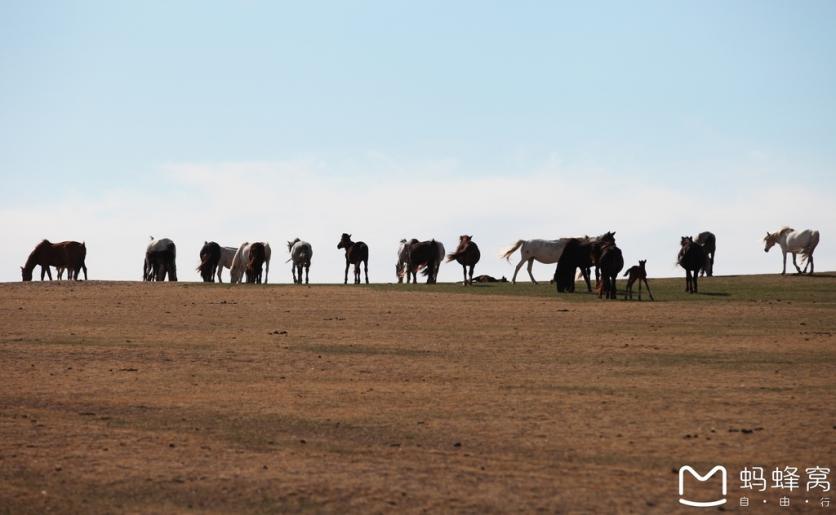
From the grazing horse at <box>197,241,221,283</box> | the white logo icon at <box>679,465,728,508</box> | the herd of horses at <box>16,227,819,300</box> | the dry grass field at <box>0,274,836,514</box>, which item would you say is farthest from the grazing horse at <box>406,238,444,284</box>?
the white logo icon at <box>679,465,728,508</box>

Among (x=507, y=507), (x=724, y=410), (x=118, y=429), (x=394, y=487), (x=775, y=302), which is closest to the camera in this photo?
(x=507, y=507)

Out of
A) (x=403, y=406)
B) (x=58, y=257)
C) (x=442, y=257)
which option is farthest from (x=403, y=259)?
(x=403, y=406)

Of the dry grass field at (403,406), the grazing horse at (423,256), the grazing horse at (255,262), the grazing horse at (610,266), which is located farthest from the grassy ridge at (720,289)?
the grazing horse at (255,262)

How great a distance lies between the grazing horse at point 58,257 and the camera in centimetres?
5262

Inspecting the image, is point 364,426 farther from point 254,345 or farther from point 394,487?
point 254,345

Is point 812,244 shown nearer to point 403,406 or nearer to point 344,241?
point 344,241

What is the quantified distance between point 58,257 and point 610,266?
27.3m

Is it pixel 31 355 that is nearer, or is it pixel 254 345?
pixel 31 355

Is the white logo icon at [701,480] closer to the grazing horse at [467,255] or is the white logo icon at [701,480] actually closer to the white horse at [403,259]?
the grazing horse at [467,255]

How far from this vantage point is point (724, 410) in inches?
626

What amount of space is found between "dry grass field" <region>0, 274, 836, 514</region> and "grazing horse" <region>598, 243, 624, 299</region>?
8.96 ft

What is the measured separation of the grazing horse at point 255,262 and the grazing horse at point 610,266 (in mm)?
17403

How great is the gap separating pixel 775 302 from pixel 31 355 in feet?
59.2

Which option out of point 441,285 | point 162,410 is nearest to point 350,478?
point 162,410
